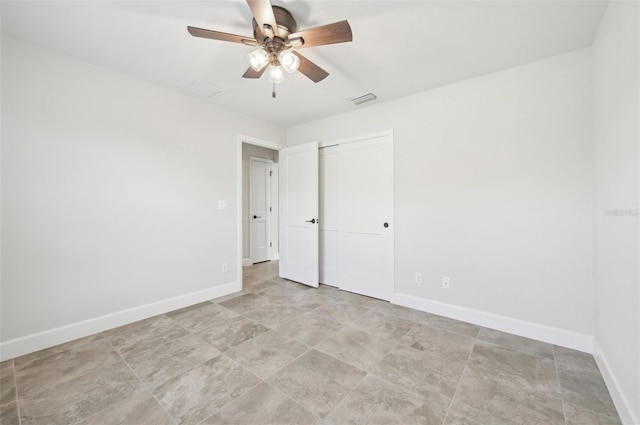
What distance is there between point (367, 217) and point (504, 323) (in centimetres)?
178

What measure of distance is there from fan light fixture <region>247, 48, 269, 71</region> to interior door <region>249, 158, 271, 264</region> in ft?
11.7

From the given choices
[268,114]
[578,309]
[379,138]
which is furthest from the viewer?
[268,114]

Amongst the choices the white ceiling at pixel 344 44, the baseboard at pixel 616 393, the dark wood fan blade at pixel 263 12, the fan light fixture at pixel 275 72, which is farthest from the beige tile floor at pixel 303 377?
the white ceiling at pixel 344 44

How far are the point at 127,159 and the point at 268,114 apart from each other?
5.98 feet

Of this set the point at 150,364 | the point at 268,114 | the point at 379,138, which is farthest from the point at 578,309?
the point at 268,114

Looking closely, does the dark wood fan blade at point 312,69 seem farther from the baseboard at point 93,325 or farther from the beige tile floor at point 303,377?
the baseboard at point 93,325

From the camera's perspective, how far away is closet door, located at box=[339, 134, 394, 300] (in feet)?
10.3

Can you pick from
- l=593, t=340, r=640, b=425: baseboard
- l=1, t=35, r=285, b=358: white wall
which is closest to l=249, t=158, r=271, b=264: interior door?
l=1, t=35, r=285, b=358: white wall

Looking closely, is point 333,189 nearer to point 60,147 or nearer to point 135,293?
point 135,293

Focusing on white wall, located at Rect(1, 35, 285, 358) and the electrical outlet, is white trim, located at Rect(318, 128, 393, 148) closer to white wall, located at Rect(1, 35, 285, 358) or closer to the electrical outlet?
white wall, located at Rect(1, 35, 285, 358)

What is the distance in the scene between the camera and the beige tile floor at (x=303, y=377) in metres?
1.43

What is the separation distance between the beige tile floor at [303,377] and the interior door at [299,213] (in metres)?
1.25

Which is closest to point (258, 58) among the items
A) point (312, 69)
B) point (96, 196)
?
point (312, 69)

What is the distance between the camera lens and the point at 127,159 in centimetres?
253
